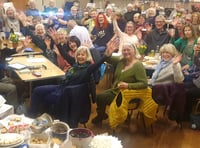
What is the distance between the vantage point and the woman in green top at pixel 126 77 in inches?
136

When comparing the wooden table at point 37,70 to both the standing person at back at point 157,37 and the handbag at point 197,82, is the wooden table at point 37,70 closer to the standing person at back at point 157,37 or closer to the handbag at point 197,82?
the handbag at point 197,82

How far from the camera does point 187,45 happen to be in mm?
4793

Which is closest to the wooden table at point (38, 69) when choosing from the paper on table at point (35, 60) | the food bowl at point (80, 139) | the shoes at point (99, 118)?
the paper on table at point (35, 60)

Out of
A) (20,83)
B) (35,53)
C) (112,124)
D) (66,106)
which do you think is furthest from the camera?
(35,53)

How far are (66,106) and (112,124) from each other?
24.5 inches

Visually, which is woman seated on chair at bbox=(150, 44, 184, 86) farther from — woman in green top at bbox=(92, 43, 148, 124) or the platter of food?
the platter of food

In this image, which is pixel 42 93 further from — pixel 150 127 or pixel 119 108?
pixel 150 127

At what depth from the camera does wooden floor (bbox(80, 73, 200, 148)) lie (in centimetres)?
360

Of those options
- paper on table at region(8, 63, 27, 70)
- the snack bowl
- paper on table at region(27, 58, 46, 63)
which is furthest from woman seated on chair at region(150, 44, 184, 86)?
the snack bowl

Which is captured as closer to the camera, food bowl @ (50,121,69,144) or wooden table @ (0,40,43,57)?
food bowl @ (50,121,69,144)

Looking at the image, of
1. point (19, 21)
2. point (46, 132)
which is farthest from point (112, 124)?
point (19, 21)

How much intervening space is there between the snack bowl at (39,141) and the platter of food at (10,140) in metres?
0.06

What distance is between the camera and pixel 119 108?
346cm

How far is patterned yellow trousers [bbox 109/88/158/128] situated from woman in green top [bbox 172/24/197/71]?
117 cm
